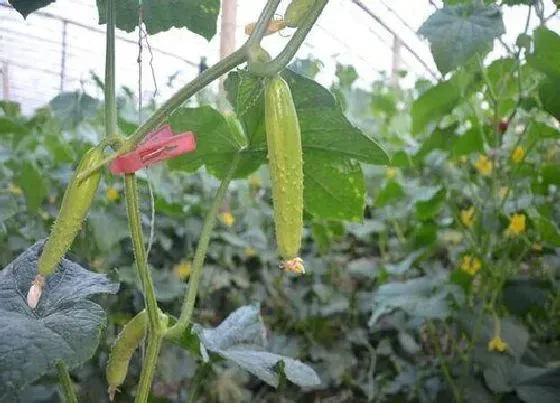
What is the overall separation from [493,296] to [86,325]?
1.03 meters

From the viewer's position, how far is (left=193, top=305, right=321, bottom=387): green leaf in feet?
2.35

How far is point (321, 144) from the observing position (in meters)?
0.74

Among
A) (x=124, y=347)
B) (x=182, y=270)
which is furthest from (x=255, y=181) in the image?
(x=124, y=347)

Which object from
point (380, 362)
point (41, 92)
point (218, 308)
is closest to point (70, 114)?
point (218, 308)

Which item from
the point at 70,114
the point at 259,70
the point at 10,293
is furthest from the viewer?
the point at 70,114

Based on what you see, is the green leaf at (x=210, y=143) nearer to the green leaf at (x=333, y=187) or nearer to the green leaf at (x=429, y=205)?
the green leaf at (x=333, y=187)

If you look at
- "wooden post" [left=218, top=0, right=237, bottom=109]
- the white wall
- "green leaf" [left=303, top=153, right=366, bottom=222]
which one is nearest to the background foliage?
"green leaf" [left=303, top=153, right=366, bottom=222]

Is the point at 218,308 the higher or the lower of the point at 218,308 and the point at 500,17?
the lower

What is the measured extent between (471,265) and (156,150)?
1.09 m

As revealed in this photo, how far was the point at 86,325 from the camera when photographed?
56cm

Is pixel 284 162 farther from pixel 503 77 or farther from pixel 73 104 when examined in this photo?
pixel 73 104

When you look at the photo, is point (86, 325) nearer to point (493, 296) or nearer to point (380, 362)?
point (493, 296)

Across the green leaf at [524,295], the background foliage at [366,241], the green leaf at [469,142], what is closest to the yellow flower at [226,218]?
the background foliage at [366,241]

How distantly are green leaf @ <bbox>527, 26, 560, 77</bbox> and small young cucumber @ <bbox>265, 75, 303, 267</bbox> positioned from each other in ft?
2.27
